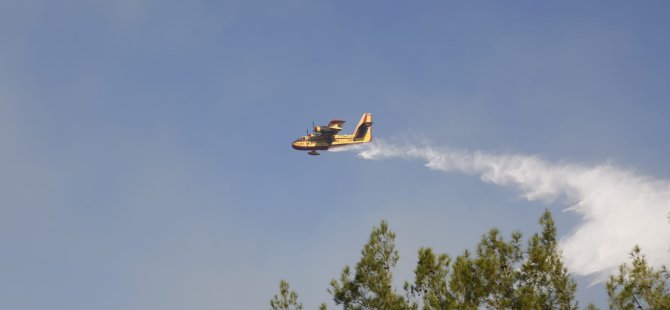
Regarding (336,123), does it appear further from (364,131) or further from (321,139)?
(364,131)

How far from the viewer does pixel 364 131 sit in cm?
12756

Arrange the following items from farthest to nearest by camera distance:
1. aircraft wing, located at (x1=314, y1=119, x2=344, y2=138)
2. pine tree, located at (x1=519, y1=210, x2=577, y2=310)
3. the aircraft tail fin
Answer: the aircraft tail fin < aircraft wing, located at (x1=314, y1=119, x2=344, y2=138) < pine tree, located at (x1=519, y1=210, x2=577, y2=310)

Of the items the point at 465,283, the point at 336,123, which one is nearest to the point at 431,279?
the point at 465,283

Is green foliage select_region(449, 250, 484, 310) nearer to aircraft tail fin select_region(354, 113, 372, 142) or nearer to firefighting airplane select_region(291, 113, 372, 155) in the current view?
firefighting airplane select_region(291, 113, 372, 155)

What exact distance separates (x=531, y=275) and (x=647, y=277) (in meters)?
7.22

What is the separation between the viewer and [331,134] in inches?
4727

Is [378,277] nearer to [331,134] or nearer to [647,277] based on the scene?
[647,277]

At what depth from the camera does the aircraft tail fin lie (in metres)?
127

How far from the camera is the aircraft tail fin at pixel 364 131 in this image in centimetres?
12675

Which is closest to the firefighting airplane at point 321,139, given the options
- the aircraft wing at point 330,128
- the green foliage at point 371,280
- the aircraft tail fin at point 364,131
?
the aircraft wing at point 330,128

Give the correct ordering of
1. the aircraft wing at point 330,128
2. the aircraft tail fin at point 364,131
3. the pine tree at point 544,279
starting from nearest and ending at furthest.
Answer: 1. the pine tree at point 544,279
2. the aircraft wing at point 330,128
3. the aircraft tail fin at point 364,131

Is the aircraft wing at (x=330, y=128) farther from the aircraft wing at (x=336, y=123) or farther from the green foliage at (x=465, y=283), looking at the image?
the green foliage at (x=465, y=283)

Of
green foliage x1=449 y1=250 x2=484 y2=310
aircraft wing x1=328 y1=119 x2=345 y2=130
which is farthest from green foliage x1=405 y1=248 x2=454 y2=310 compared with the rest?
aircraft wing x1=328 y1=119 x2=345 y2=130

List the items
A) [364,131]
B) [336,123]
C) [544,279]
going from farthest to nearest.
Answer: [364,131], [336,123], [544,279]
